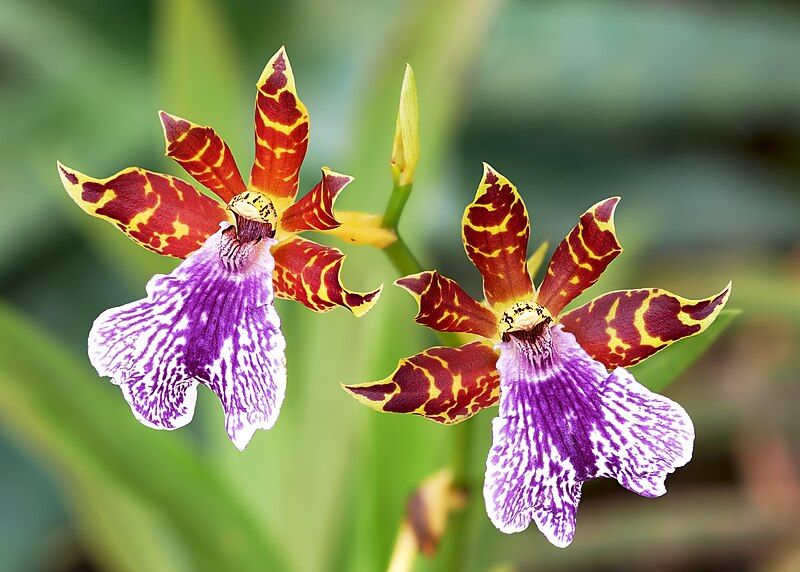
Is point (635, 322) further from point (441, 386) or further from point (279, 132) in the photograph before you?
point (279, 132)

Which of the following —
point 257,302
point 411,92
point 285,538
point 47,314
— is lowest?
point 285,538

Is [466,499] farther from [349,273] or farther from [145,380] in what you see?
[349,273]

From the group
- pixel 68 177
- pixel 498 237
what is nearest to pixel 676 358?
pixel 498 237

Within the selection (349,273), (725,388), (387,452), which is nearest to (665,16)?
(725,388)

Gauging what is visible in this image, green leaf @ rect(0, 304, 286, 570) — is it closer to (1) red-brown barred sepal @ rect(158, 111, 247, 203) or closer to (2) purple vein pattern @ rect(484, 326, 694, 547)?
(1) red-brown barred sepal @ rect(158, 111, 247, 203)

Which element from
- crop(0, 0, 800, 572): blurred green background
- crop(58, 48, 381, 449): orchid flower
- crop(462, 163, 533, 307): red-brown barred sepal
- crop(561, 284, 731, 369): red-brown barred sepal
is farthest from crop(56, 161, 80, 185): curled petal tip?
crop(0, 0, 800, 572): blurred green background

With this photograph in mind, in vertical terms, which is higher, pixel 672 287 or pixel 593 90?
pixel 593 90
